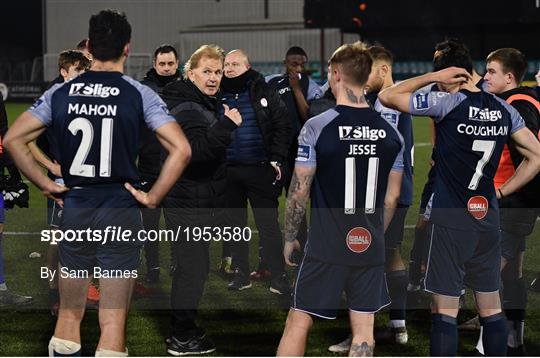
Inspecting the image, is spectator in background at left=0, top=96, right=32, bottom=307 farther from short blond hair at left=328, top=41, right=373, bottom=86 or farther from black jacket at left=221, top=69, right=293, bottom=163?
short blond hair at left=328, top=41, right=373, bottom=86

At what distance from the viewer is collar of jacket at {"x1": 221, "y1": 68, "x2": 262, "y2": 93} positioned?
314 inches

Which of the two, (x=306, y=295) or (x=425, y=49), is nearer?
(x=306, y=295)

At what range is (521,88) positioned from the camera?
6.27m

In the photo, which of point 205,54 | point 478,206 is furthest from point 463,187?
point 205,54

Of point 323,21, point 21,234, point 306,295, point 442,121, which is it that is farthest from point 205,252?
point 323,21

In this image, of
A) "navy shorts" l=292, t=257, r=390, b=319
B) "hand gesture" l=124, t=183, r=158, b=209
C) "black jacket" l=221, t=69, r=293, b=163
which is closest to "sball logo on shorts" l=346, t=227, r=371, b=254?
"navy shorts" l=292, t=257, r=390, b=319

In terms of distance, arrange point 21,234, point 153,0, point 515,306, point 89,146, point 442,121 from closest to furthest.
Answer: point 89,146 → point 442,121 → point 515,306 → point 21,234 → point 153,0

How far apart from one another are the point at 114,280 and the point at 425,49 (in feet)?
140

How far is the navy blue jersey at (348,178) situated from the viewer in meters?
4.81

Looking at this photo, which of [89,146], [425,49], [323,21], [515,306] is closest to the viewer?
[89,146]

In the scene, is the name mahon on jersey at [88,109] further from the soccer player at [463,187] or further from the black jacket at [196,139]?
the soccer player at [463,187]

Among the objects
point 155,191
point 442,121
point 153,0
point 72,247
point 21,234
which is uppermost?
point 153,0

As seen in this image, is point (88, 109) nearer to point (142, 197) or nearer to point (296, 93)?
point (142, 197)

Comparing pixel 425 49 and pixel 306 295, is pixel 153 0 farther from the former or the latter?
pixel 306 295
